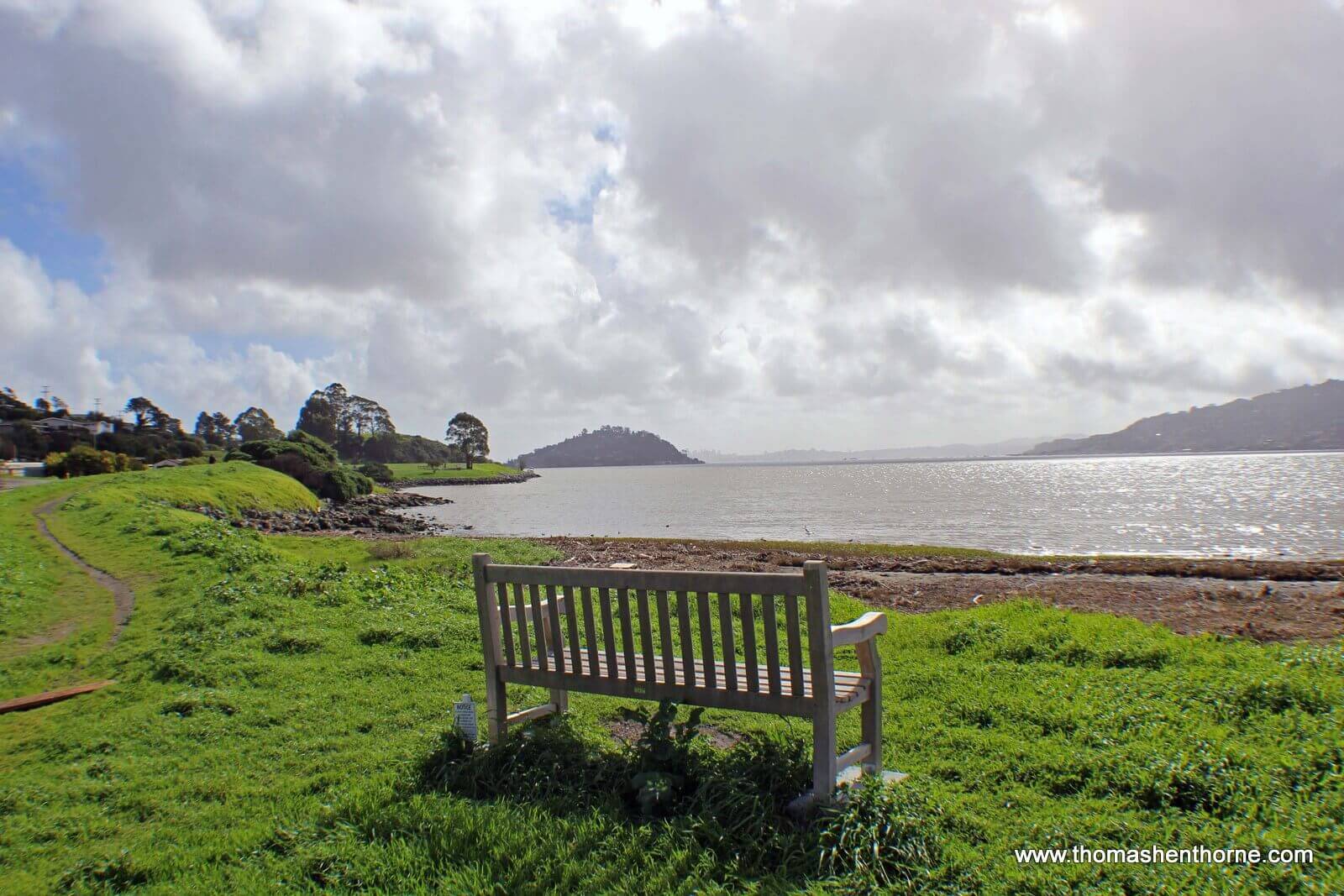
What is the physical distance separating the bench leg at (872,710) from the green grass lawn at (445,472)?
127 meters

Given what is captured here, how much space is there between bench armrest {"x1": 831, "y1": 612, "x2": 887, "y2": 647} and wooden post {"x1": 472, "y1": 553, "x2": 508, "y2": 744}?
7.75 ft

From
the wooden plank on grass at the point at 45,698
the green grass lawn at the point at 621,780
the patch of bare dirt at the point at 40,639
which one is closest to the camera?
the green grass lawn at the point at 621,780

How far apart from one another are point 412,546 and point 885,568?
16341 mm

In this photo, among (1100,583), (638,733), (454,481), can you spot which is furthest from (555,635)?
(454,481)

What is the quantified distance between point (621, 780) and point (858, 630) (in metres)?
1.71

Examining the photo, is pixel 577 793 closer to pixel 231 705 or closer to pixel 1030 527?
pixel 231 705

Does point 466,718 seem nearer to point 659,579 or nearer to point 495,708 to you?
point 495,708

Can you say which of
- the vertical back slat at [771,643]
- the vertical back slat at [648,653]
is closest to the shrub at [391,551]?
the vertical back slat at [648,653]

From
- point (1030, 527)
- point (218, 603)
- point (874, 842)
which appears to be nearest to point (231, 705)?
point (218, 603)

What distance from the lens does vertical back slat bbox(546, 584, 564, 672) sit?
16.7 ft

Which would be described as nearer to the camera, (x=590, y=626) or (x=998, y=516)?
(x=590, y=626)

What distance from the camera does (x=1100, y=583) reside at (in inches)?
845

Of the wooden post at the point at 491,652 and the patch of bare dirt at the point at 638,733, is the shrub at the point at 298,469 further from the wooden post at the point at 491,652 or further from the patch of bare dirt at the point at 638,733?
the wooden post at the point at 491,652

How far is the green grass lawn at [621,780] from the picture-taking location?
371cm
